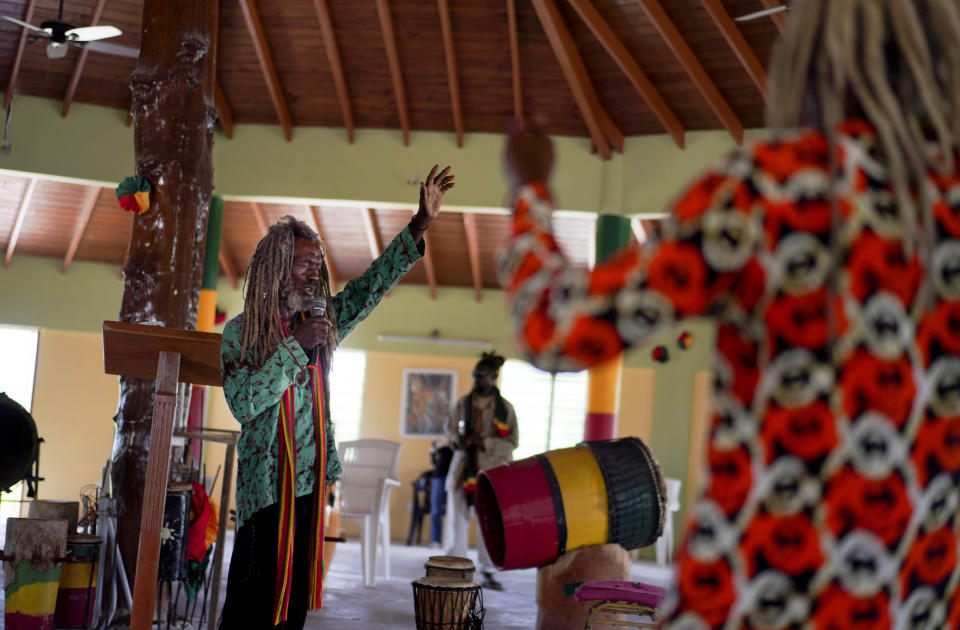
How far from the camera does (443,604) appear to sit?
473 cm

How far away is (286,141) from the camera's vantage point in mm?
10586

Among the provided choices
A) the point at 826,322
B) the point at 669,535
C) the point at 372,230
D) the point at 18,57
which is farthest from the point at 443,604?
the point at 372,230

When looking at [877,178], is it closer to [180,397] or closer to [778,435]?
[778,435]

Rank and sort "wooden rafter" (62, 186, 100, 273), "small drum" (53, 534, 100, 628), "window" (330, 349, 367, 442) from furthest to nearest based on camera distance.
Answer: "window" (330, 349, 367, 442)
"wooden rafter" (62, 186, 100, 273)
"small drum" (53, 534, 100, 628)

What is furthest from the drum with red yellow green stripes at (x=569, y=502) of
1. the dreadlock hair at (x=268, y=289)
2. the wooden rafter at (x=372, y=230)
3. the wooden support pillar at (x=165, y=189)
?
the wooden rafter at (x=372, y=230)

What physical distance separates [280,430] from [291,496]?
0.20m

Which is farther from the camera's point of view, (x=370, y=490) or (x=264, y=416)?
(x=370, y=490)

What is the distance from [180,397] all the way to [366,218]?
7.46 meters

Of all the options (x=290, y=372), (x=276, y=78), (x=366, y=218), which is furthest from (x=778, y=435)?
(x=366, y=218)

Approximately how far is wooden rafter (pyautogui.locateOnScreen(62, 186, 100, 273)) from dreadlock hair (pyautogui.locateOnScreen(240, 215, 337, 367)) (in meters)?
10.7

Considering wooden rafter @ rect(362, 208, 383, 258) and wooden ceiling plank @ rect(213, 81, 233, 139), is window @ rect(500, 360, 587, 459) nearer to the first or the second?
wooden rafter @ rect(362, 208, 383, 258)

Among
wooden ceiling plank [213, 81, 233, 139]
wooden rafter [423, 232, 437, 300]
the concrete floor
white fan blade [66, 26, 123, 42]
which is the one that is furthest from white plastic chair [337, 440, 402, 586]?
wooden rafter [423, 232, 437, 300]

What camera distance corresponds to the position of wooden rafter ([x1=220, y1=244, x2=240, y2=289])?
46.1ft

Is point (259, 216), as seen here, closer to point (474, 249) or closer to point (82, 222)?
point (82, 222)
